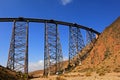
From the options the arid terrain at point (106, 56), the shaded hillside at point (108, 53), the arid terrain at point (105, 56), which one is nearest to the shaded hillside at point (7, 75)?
the arid terrain at point (105, 56)

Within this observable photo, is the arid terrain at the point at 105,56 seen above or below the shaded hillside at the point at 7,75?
above

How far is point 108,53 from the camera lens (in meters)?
44.2

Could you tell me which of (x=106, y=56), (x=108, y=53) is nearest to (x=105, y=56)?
(x=106, y=56)

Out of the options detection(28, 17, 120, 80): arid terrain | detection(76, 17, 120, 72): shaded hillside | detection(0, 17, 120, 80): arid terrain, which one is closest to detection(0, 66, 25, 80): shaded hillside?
detection(0, 17, 120, 80): arid terrain

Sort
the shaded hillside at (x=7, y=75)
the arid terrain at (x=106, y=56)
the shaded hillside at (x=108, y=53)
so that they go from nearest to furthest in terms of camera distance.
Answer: the shaded hillside at (x=7, y=75)
the arid terrain at (x=106, y=56)
the shaded hillside at (x=108, y=53)

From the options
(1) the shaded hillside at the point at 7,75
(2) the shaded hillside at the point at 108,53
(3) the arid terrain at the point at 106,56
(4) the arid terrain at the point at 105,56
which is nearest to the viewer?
(1) the shaded hillside at the point at 7,75

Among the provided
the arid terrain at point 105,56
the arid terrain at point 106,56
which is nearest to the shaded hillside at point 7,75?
the arid terrain at point 105,56

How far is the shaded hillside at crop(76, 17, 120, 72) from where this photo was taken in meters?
38.8

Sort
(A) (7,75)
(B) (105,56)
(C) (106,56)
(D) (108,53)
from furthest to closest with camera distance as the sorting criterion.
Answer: (D) (108,53), (B) (105,56), (C) (106,56), (A) (7,75)

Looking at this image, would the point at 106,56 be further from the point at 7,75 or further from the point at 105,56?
the point at 7,75

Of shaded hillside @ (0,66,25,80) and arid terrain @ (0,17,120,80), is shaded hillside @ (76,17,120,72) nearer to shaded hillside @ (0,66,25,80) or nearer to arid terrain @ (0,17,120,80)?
arid terrain @ (0,17,120,80)

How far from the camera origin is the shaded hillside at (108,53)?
38.8 meters

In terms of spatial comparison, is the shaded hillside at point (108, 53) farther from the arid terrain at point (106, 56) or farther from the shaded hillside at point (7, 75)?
the shaded hillside at point (7, 75)

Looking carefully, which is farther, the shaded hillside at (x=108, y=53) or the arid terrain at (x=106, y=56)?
the shaded hillside at (x=108, y=53)
